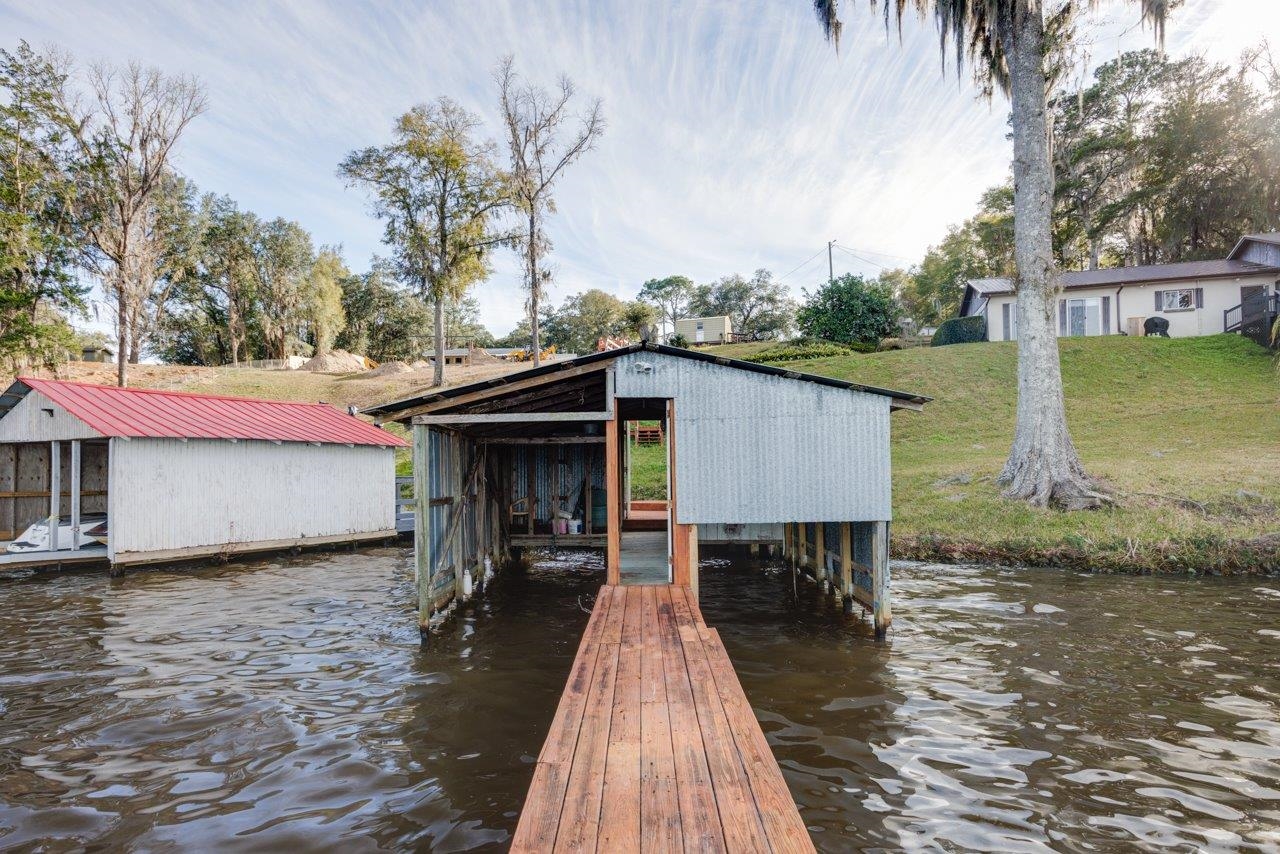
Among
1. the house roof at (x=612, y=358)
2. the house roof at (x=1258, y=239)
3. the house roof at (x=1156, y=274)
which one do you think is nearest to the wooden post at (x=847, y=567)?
the house roof at (x=612, y=358)

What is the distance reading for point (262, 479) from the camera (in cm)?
1677

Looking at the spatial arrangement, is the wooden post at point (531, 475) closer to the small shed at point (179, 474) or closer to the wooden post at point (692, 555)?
the small shed at point (179, 474)

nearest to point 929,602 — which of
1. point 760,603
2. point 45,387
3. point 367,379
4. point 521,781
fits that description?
point 760,603

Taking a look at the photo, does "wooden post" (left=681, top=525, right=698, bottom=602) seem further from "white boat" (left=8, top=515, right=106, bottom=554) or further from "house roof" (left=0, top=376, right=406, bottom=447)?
"white boat" (left=8, top=515, right=106, bottom=554)

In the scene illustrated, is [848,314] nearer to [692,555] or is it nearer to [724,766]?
[692,555]

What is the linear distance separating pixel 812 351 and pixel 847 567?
27431 millimetres

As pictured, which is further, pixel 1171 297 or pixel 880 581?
pixel 1171 297

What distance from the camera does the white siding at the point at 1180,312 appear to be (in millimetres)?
31812

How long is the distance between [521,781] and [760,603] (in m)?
7.19

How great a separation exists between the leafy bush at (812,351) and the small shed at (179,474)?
75.8 ft

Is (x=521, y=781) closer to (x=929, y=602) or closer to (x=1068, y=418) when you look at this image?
(x=929, y=602)

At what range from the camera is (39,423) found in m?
15.5

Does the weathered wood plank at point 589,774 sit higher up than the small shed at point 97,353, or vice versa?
the small shed at point 97,353

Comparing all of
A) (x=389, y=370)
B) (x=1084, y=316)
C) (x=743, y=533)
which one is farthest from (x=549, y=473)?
(x=1084, y=316)
